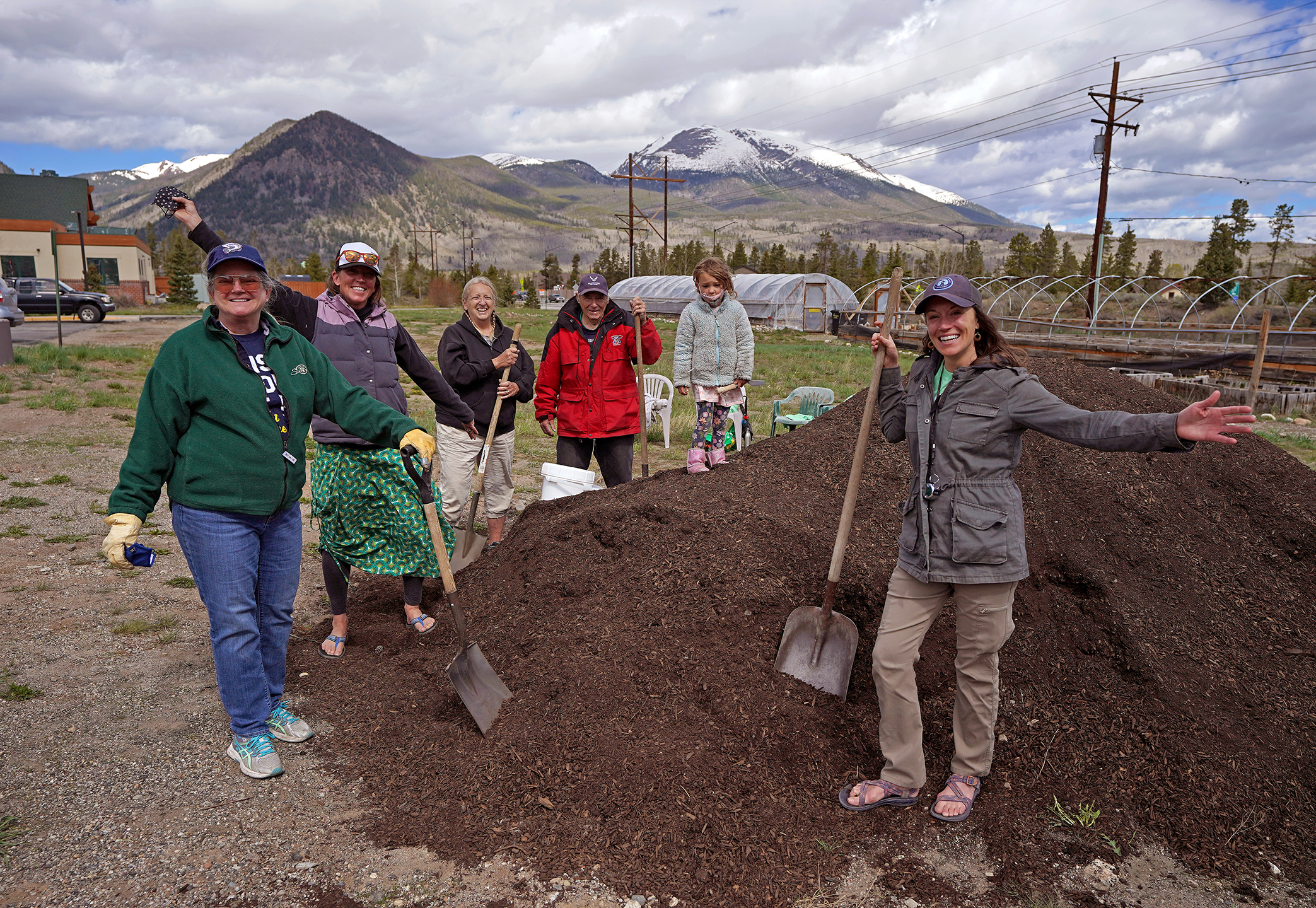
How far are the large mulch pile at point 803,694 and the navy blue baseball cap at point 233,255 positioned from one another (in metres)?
1.81

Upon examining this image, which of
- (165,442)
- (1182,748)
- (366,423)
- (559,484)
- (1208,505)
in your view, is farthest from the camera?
(559,484)

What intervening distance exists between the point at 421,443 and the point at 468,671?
92 centimetres

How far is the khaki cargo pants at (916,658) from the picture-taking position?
8.21 feet

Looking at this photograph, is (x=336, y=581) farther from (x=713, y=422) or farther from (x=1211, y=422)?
(x=1211, y=422)

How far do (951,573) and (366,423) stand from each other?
7.15ft

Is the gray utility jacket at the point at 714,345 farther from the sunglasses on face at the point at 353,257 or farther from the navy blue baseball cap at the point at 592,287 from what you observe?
the sunglasses on face at the point at 353,257

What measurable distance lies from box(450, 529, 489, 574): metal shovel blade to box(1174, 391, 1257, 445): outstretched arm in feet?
12.4

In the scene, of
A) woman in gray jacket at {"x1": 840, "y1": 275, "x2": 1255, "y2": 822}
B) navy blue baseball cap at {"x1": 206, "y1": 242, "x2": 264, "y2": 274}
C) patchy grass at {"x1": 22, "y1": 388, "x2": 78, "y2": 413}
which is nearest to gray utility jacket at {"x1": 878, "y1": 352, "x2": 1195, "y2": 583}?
woman in gray jacket at {"x1": 840, "y1": 275, "x2": 1255, "y2": 822}

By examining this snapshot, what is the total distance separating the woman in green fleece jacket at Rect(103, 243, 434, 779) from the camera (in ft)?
8.43

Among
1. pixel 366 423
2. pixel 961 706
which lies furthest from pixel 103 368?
pixel 961 706

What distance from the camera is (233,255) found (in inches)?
104

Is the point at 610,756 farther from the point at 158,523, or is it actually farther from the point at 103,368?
the point at 103,368

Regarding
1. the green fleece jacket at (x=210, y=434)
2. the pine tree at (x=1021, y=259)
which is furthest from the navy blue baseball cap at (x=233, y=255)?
the pine tree at (x=1021, y=259)

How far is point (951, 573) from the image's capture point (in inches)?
96.5
